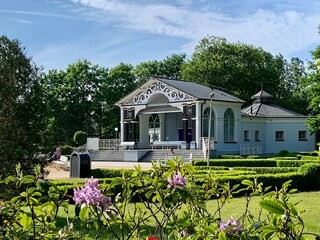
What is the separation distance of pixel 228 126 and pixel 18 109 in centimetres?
3016

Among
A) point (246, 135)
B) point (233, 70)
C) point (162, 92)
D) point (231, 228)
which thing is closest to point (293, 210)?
point (231, 228)

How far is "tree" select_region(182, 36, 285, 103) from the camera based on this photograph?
182 feet

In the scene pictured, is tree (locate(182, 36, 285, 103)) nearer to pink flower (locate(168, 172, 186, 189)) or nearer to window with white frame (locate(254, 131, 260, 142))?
window with white frame (locate(254, 131, 260, 142))

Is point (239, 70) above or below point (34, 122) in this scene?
above

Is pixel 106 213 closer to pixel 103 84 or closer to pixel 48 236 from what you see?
pixel 48 236

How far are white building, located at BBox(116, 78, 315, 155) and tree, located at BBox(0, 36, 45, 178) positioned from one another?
25.4 meters

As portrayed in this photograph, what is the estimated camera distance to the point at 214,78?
55.9m

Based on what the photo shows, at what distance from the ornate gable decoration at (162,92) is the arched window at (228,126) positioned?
411 cm

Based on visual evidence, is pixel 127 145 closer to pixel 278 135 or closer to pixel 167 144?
pixel 167 144

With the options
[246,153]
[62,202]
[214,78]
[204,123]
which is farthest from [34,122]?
[214,78]

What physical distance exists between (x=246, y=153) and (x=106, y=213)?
36277 millimetres

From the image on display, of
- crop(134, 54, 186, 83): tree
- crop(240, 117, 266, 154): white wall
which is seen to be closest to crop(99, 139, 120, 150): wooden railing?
crop(240, 117, 266, 154): white wall

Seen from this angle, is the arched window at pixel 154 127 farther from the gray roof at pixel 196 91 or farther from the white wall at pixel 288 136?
the white wall at pixel 288 136

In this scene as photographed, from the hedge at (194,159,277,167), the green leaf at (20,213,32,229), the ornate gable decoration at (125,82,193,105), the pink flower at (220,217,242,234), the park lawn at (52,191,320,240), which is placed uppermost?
the ornate gable decoration at (125,82,193,105)
